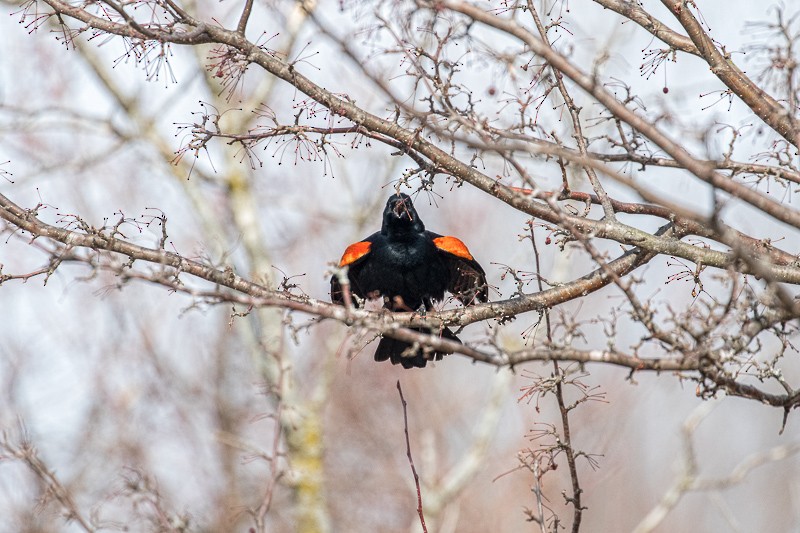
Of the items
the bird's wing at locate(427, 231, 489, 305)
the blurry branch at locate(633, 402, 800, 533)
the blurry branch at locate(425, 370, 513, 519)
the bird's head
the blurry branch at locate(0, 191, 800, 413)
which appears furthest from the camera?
the blurry branch at locate(425, 370, 513, 519)

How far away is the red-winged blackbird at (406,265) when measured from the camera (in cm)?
488

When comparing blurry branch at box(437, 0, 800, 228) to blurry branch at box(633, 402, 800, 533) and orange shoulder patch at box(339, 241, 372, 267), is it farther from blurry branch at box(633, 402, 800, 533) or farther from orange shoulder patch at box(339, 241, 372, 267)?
blurry branch at box(633, 402, 800, 533)

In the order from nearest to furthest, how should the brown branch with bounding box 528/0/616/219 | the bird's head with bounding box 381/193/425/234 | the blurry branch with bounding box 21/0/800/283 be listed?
the blurry branch with bounding box 21/0/800/283
the brown branch with bounding box 528/0/616/219
the bird's head with bounding box 381/193/425/234

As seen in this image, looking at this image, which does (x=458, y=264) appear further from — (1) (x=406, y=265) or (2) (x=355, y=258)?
(2) (x=355, y=258)

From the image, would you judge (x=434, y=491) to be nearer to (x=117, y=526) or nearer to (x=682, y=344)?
(x=117, y=526)

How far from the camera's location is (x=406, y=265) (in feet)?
16.2

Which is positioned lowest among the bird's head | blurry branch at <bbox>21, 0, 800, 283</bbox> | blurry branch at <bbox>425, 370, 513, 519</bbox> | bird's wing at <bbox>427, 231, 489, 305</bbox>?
blurry branch at <bbox>21, 0, 800, 283</bbox>

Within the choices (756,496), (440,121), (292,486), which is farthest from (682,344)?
(756,496)

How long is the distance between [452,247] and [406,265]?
29 centimetres

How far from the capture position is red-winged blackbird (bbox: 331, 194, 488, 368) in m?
4.88

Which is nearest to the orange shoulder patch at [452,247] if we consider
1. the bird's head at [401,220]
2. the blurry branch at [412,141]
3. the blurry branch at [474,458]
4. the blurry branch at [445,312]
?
the bird's head at [401,220]

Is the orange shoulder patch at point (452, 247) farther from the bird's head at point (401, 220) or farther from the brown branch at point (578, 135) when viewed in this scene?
the brown branch at point (578, 135)

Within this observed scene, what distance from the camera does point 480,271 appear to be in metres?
4.71

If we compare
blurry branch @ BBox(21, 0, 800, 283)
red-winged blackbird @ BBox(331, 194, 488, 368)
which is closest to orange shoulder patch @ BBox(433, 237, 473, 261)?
red-winged blackbird @ BBox(331, 194, 488, 368)
